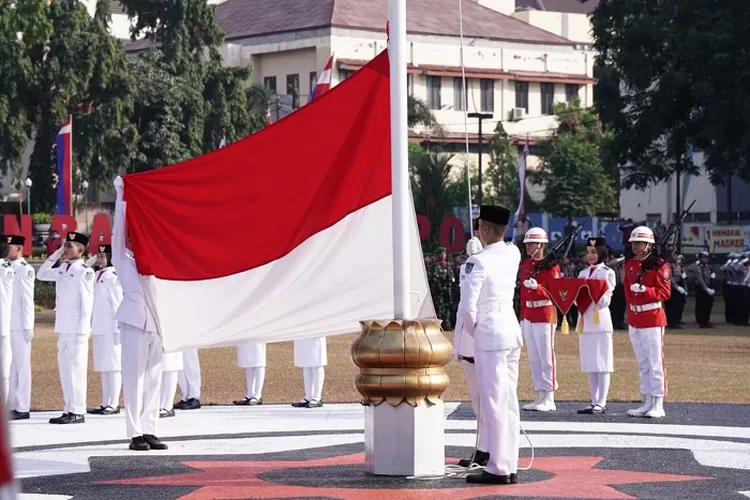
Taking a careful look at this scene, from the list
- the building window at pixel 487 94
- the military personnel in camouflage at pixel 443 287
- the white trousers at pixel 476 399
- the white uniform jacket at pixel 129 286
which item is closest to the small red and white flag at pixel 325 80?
the white uniform jacket at pixel 129 286

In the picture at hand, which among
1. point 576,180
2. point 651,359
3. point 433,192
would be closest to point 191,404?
point 651,359

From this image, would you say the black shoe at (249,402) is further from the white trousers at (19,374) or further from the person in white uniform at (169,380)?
the white trousers at (19,374)

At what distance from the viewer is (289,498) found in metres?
8.82

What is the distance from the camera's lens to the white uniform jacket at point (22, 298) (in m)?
15.6

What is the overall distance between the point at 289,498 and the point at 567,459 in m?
2.88

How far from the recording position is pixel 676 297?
3247 centimetres

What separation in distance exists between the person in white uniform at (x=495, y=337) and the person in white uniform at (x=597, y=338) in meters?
5.28

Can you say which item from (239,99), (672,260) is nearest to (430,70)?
(239,99)

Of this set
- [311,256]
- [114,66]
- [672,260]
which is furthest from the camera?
[114,66]

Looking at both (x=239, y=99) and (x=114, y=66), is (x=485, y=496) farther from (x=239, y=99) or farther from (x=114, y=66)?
(x=239, y=99)

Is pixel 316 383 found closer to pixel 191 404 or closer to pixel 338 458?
pixel 191 404

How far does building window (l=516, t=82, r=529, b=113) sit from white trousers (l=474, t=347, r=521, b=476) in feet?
235

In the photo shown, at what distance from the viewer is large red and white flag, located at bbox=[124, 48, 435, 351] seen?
1066 cm

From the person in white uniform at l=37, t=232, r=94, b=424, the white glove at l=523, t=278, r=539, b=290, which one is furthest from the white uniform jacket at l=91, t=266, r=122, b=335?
the white glove at l=523, t=278, r=539, b=290
